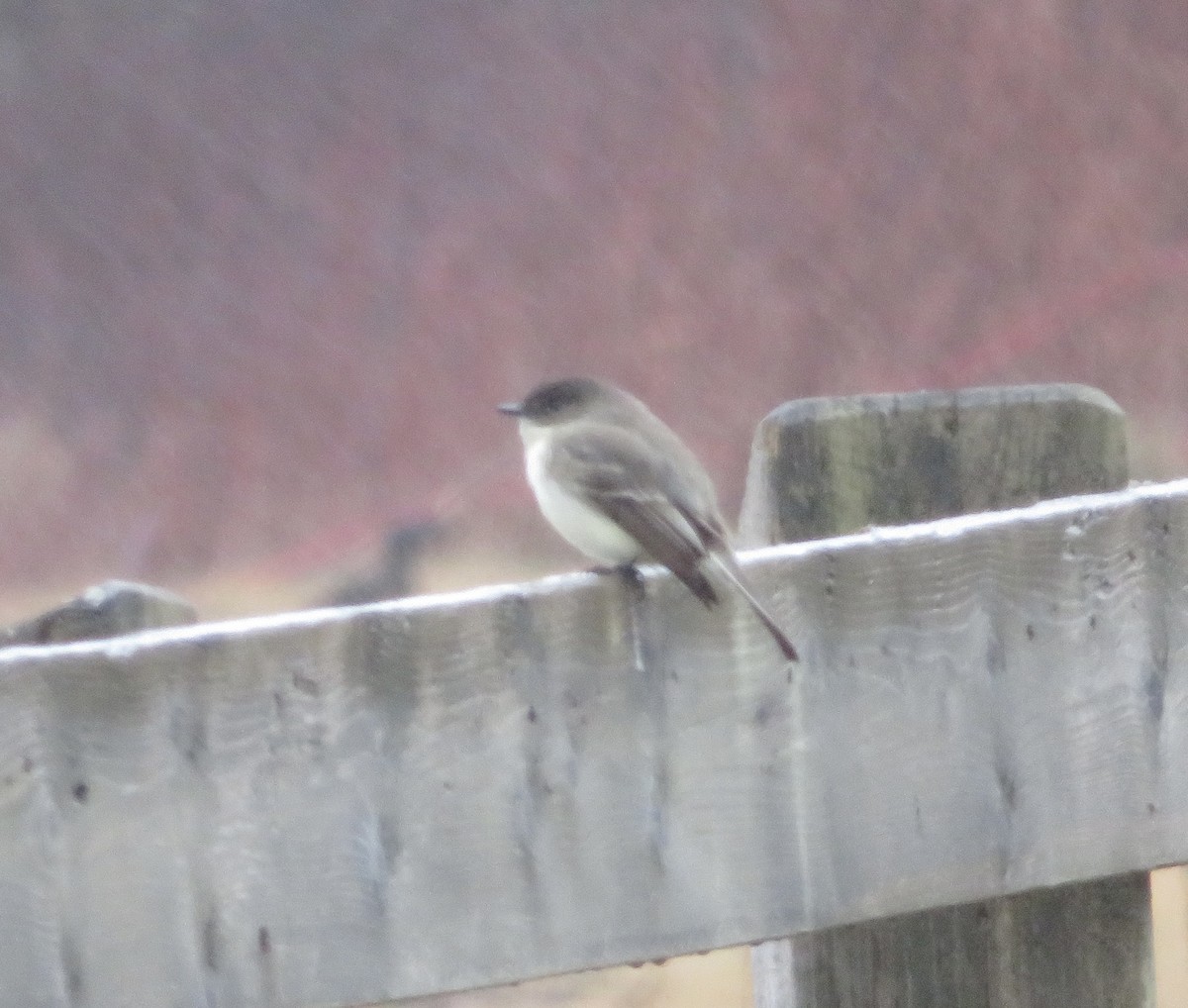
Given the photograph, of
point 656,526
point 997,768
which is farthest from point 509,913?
point 656,526

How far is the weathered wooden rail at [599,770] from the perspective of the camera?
1832 millimetres

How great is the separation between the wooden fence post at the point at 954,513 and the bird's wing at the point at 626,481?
2.27 ft

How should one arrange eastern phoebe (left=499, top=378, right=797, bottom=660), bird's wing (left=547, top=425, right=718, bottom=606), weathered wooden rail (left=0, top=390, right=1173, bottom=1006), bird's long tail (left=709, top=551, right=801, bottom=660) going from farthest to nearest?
eastern phoebe (left=499, top=378, right=797, bottom=660), bird's wing (left=547, top=425, right=718, bottom=606), bird's long tail (left=709, top=551, right=801, bottom=660), weathered wooden rail (left=0, top=390, right=1173, bottom=1006)

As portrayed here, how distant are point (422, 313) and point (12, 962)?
6.93ft

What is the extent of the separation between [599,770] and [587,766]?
13mm

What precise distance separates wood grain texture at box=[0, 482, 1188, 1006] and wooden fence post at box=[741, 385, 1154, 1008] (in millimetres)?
186

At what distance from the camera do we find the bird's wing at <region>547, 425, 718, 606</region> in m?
3.26

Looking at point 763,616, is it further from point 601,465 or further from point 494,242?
point 494,242

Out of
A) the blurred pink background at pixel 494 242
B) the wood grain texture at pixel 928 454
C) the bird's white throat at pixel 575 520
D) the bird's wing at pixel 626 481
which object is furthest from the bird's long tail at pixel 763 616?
the blurred pink background at pixel 494 242

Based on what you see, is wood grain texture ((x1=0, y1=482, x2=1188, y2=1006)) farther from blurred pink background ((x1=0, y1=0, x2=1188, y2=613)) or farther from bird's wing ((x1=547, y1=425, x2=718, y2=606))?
blurred pink background ((x1=0, y1=0, x2=1188, y2=613))

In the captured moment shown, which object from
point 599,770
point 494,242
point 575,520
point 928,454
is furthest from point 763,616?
point 494,242

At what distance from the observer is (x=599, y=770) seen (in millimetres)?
1979

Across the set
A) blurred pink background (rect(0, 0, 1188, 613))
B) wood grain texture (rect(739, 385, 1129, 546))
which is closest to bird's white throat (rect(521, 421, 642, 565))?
blurred pink background (rect(0, 0, 1188, 613))

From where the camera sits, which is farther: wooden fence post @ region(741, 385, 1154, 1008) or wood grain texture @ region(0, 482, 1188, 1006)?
wooden fence post @ region(741, 385, 1154, 1008)
